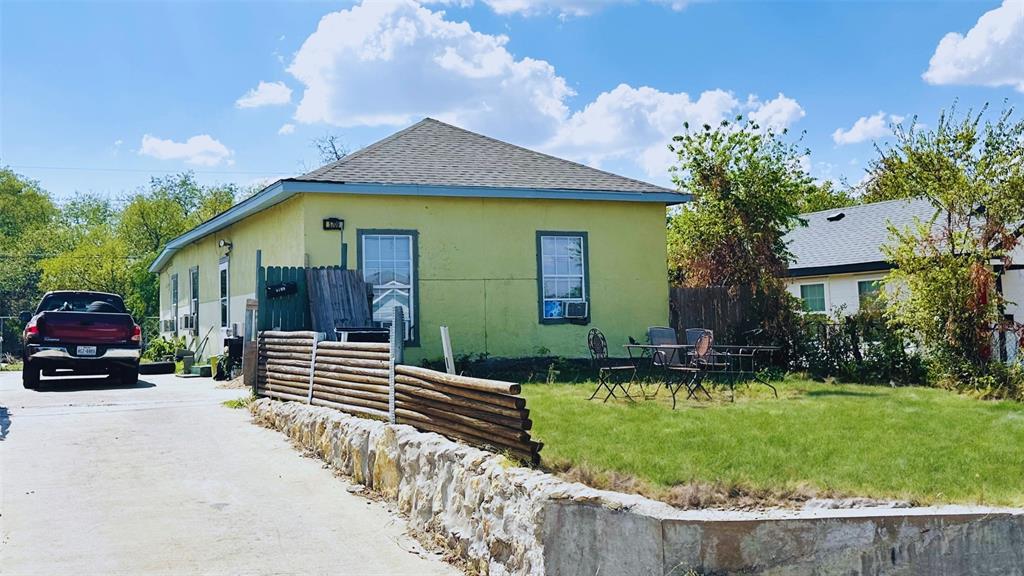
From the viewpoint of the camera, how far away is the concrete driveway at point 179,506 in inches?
219

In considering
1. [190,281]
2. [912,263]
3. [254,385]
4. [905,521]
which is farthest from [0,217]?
[905,521]

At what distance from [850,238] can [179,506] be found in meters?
18.3

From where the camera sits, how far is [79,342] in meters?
14.1

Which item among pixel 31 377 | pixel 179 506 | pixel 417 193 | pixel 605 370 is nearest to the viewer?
pixel 179 506

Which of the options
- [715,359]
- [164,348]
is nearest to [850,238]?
[715,359]

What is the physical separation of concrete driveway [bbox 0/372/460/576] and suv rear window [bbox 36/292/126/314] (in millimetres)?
5195

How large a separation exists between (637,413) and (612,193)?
6.73 meters

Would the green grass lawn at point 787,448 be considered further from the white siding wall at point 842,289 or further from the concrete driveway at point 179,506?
the white siding wall at point 842,289

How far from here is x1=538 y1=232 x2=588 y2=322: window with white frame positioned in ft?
47.0

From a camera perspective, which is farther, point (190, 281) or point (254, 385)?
point (190, 281)

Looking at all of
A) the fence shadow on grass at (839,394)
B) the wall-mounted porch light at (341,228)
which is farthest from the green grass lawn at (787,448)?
the wall-mounted porch light at (341,228)

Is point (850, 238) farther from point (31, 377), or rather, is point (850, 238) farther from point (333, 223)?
point (31, 377)

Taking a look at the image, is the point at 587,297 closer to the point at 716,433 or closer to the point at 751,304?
the point at 751,304

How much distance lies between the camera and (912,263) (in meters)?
11.7
